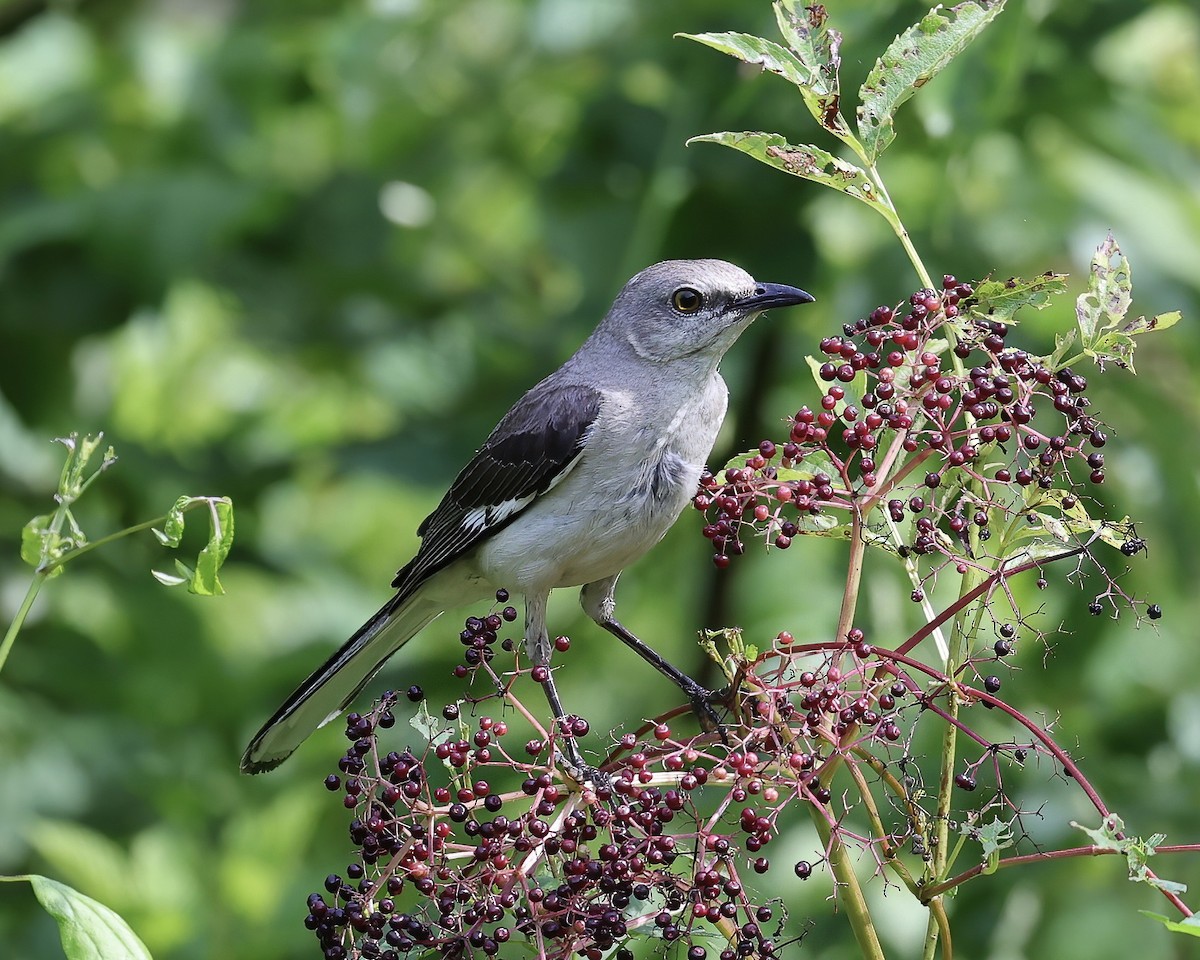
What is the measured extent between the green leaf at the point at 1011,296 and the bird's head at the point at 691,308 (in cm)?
148

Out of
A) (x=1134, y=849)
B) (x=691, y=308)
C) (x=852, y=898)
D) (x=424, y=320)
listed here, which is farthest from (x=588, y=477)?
(x=424, y=320)

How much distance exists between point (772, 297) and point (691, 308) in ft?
0.96

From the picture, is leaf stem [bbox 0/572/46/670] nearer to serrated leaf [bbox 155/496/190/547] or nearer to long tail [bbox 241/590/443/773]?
serrated leaf [bbox 155/496/190/547]

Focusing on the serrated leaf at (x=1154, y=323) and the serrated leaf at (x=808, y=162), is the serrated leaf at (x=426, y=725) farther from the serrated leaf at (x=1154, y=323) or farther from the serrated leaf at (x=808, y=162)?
the serrated leaf at (x=1154, y=323)

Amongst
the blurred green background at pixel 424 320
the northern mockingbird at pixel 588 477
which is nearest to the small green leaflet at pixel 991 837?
the northern mockingbird at pixel 588 477

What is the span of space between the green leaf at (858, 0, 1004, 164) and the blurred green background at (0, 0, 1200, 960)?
5.48ft

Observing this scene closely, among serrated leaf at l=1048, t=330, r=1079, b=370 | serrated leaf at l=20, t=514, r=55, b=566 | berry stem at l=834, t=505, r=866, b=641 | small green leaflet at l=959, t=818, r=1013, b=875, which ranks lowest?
small green leaflet at l=959, t=818, r=1013, b=875

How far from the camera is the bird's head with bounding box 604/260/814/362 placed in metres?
4.14

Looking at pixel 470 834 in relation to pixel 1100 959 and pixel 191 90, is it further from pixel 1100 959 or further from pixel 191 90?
pixel 191 90

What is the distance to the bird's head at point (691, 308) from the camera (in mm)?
4137

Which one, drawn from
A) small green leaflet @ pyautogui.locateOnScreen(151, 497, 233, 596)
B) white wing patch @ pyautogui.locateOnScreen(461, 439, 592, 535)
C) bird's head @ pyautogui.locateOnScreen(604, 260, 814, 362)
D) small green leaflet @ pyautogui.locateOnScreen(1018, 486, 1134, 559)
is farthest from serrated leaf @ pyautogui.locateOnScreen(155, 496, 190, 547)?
bird's head @ pyautogui.locateOnScreen(604, 260, 814, 362)

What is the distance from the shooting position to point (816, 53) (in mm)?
2553

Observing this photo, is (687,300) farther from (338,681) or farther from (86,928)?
(86,928)

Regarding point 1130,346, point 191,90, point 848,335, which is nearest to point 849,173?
point 848,335
